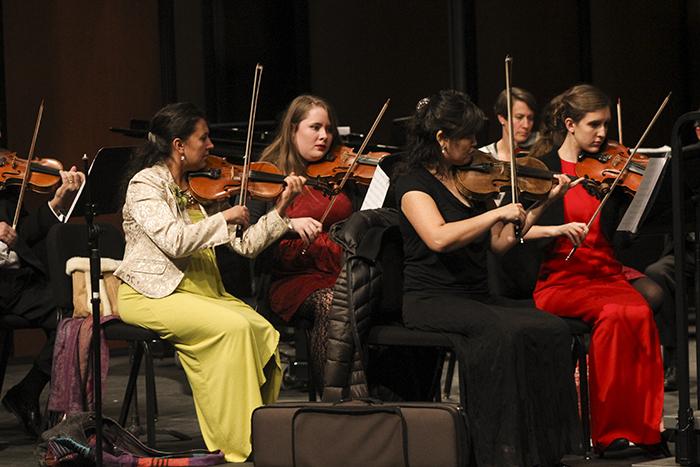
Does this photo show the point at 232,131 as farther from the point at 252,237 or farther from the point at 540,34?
the point at 540,34

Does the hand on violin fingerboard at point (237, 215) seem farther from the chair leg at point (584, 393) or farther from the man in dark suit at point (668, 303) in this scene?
the man in dark suit at point (668, 303)

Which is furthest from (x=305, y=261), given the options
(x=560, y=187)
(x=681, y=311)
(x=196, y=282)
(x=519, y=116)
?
(x=519, y=116)

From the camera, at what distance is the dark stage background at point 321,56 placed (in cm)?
666

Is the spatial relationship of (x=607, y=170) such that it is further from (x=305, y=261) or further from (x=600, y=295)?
(x=305, y=261)

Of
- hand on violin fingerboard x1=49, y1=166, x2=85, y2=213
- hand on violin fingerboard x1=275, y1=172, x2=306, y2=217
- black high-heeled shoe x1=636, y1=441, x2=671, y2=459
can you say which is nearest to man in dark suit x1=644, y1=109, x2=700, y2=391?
black high-heeled shoe x1=636, y1=441, x2=671, y2=459

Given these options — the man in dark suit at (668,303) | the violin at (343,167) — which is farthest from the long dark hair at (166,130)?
the man in dark suit at (668,303)

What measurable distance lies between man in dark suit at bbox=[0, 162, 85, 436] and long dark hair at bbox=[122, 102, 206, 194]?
0.56 m

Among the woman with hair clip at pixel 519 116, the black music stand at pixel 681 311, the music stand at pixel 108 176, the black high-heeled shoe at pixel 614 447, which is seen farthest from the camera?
the woman with hair clip at pixel 519 116

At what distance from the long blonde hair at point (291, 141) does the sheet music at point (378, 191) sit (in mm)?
416

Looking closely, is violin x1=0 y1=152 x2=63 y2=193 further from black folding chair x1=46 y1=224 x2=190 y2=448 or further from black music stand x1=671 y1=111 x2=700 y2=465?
black music stand x1=671 y1=111 x2=700 y2=465

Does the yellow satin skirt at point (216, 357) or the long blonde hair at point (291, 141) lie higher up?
the long blonde hair at point (291, 141)

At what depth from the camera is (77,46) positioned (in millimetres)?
6746

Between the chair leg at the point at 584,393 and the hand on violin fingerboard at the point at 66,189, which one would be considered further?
the hand on violin fingerboard at the point at 66,189

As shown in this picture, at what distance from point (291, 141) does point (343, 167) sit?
0.20 m
